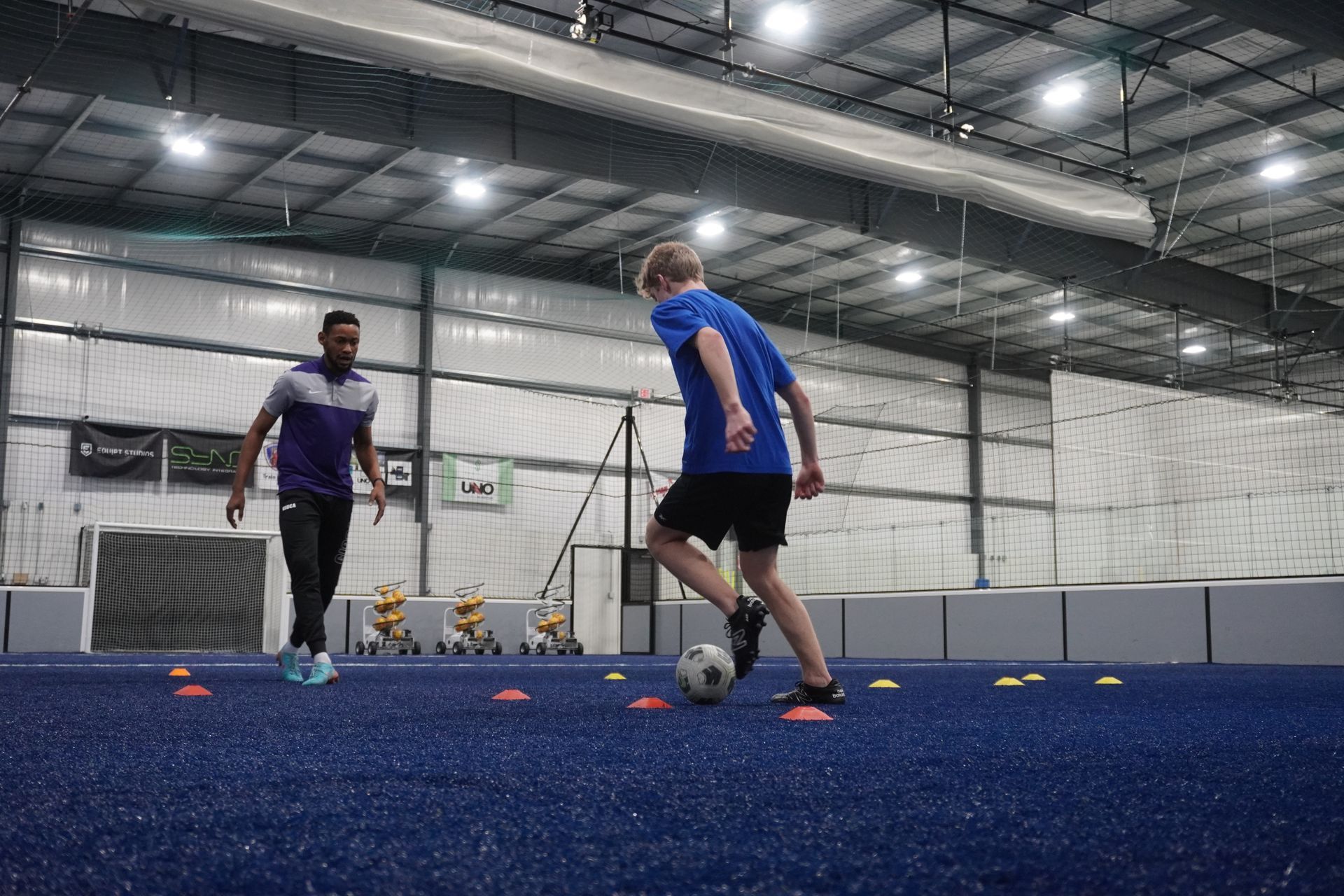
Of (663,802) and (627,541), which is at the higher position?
(627,541)

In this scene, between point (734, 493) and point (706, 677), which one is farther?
point (706, 677)

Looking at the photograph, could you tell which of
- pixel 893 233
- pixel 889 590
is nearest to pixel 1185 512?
pixel 889 590

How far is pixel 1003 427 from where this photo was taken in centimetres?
2319

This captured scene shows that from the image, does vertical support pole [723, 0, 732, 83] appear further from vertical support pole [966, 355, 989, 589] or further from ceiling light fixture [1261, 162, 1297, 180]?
vertical support pole [966, 355, 989, 589]

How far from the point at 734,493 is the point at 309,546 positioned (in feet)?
6.41

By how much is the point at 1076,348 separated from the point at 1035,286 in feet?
5.32

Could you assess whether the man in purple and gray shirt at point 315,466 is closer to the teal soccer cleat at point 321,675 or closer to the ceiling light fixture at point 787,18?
the teal soccer cleat at point 321,675

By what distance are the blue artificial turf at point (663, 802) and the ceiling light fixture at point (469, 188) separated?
44.7 ft

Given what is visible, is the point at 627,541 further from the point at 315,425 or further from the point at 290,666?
the point at 315,425

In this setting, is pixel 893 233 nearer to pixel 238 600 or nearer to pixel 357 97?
pixel 357 97

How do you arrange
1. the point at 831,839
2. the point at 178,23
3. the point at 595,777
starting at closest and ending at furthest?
the point at 831,839 → the point at 595,777 → the point at 178,23

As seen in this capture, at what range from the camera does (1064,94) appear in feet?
43.8

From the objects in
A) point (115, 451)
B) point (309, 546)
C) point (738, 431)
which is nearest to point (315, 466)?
point (309, 546)

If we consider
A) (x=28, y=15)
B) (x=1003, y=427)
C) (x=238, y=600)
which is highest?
(x=28, y=15)
